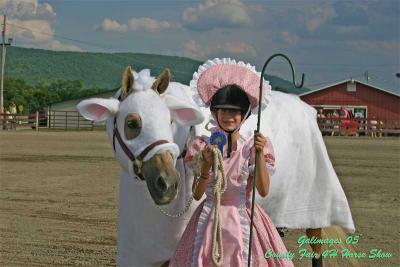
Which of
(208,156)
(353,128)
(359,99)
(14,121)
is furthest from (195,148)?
(359,99)

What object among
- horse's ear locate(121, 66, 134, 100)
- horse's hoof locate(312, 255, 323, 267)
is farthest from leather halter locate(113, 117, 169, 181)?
horse's hoof locate(312, 255, 323, 267)

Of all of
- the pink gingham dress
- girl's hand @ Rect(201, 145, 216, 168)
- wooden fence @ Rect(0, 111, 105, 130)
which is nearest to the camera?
girl's hand @ Rect(201, 145, 216, 168)

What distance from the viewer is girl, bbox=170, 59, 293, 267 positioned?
4.21m

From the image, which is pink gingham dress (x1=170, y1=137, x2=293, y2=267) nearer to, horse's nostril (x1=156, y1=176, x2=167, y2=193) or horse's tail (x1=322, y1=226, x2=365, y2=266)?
horse's nostril (x1=156, y1=176, x2=167, y2=193)

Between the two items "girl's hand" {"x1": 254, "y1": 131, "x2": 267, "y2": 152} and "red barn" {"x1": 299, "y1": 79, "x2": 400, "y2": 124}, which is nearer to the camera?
"girl's hand" {"x1": 254, "y1": 131, "x2": 267, "y2": 152}

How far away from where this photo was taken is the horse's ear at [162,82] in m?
4.11

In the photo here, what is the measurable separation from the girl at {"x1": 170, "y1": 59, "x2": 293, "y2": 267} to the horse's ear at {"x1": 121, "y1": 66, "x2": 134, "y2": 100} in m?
0.54

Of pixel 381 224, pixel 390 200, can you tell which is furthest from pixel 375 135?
pixel 381 224

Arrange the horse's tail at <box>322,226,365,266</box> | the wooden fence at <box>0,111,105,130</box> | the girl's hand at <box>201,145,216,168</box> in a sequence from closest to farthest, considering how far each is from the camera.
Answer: the girl's hand at <box>201,145,216,168</box>
the horse's tail at <box>322,226,365,266</box>
the wooden fence at <box>0,111,105,130</box>

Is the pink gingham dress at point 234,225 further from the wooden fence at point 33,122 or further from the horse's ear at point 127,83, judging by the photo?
the wooden fence at point 33,122

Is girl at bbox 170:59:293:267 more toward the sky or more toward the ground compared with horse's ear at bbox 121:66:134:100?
more toward the ground

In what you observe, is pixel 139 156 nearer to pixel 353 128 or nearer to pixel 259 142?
pixel 259 142

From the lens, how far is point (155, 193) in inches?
150

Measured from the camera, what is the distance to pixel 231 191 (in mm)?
4348
